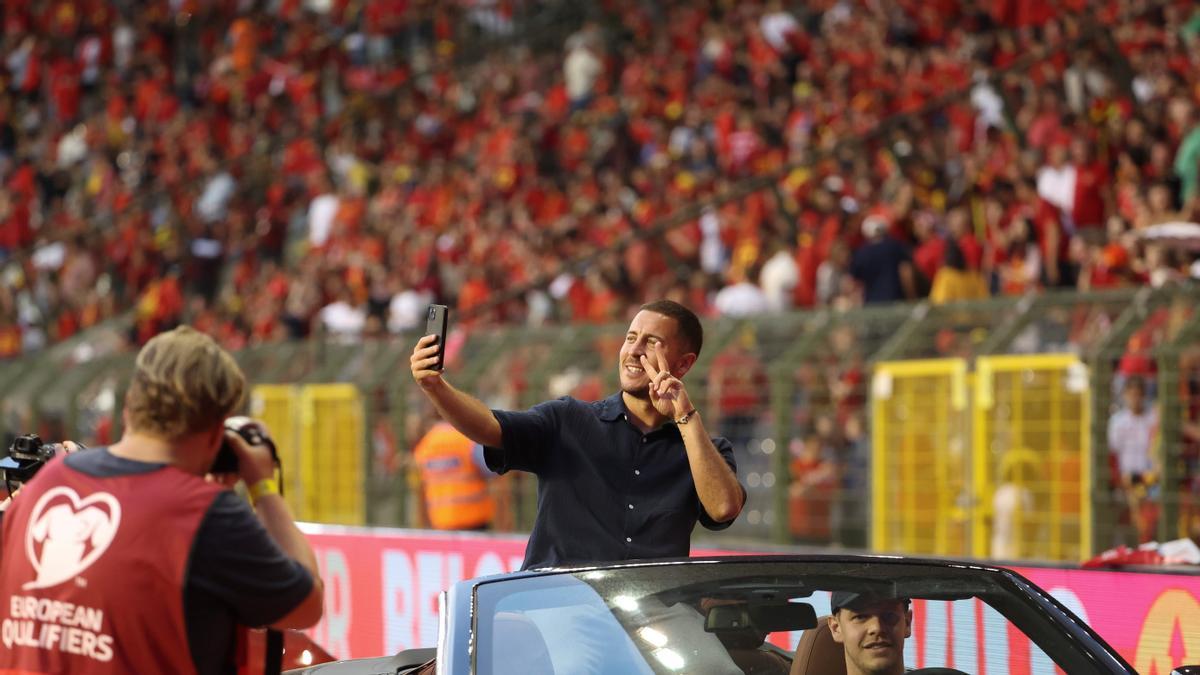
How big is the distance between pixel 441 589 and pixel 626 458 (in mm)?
4082

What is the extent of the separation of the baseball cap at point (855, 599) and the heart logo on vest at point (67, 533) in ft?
5.98

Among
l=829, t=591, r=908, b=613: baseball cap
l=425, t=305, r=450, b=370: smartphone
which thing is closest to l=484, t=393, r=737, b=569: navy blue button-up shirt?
l=425, t=305, r=450, b=370: smartphone

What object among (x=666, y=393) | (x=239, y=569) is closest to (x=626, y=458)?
(x=666, y=393)

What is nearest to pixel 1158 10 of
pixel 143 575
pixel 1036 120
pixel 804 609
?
pixel 1036 120

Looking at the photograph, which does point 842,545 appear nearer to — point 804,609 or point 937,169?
point 937,169

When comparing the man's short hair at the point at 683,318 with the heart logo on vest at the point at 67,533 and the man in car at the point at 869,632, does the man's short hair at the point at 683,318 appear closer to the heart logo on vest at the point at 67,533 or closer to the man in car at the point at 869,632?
the man in car at the point at 869,632

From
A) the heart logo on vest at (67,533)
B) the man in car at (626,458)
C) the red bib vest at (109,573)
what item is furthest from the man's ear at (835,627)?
the heart logo on vest at (67,533)

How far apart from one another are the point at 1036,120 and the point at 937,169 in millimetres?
859

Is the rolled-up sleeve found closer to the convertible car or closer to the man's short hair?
the man's short hair

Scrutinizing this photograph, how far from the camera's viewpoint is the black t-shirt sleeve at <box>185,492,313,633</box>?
3.52 m

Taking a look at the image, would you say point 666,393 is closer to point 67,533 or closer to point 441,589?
point 67,533

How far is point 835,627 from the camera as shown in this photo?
457cm

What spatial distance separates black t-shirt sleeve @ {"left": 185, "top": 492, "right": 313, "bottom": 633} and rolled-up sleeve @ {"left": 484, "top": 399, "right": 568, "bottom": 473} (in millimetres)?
1954

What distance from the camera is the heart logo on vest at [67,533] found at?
3.53m
